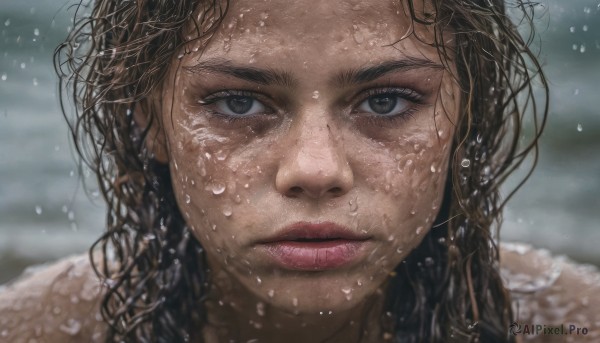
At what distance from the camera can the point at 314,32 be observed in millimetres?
2273

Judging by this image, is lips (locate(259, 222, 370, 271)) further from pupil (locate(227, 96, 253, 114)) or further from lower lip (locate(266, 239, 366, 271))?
pupil (locate(227, 96, 253, 114))

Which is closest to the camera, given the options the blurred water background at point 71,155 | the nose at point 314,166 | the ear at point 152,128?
the nose at point 314,166

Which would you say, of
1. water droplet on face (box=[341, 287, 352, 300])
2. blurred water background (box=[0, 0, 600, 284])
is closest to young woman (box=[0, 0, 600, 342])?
water droplet on face (box=[341, 287, 352, 300])

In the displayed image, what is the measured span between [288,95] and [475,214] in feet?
2.36

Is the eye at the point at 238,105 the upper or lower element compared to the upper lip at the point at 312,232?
upper

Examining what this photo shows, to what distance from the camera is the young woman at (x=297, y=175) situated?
7.48ft

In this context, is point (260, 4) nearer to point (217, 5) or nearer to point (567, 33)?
point (217, 5)

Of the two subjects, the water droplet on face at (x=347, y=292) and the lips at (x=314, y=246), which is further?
the water droplet on face at (x=347, y=292)

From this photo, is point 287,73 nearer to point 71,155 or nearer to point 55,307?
point 55,307

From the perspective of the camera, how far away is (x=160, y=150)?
8.87 ft

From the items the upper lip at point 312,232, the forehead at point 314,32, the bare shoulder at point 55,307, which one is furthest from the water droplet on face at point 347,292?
the bare shoulder at point 55,307

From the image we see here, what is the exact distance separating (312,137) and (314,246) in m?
0.23

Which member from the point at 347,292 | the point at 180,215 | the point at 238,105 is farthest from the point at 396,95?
the point at 180,215

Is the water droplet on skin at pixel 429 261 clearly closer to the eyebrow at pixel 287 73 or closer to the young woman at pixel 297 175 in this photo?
the young woman at pixel 297 175
